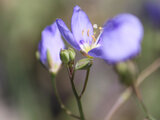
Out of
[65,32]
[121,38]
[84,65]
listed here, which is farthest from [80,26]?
[121,38]

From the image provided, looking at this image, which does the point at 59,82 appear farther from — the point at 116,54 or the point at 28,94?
the point at 116,54

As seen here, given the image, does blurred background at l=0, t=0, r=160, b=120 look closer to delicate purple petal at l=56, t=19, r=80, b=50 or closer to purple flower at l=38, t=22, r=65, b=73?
purple flower at l=38, t=22, r=65, b=73

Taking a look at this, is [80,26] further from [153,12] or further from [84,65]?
[153,12]

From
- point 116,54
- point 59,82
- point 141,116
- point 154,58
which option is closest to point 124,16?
point 116,54


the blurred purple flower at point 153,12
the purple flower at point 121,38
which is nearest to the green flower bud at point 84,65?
the purple flower at point 121,38

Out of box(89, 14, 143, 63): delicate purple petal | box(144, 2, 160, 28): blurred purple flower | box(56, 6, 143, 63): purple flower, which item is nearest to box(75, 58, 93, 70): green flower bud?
box(56, 6, 143, 63): purple flower

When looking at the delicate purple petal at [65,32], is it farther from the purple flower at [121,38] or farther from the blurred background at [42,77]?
the blurred background at [42,77]
